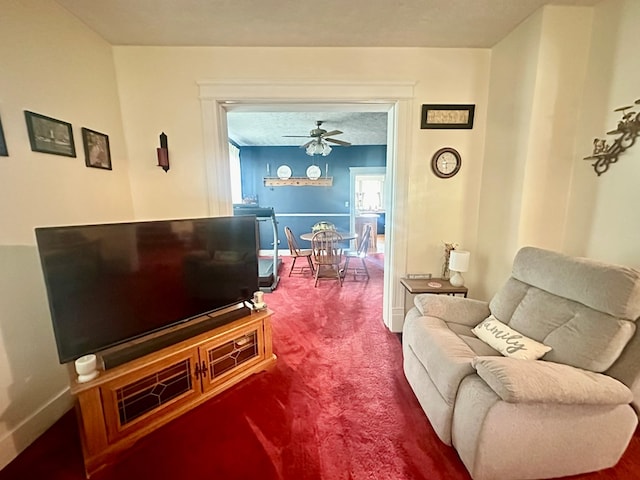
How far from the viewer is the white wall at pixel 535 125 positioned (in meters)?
1.92

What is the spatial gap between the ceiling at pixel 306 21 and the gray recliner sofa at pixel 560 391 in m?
1.76

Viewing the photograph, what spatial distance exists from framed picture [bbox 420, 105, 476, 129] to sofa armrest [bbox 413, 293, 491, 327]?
1.51m

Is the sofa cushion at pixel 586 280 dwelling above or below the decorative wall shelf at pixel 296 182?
below

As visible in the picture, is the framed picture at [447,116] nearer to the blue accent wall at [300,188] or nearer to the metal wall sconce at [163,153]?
the metal wall sconce at [163,153]

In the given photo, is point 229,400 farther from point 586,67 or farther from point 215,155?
point 586,67

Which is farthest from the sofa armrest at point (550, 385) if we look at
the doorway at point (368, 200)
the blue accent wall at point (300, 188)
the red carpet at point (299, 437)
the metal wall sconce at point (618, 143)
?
the blue accent wall at point (300, 188)

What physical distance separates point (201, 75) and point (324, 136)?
2.54m

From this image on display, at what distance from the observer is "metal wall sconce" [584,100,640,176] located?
64.5 inches

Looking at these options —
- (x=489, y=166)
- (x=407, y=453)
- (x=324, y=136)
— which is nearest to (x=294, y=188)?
(x=324, y=136)

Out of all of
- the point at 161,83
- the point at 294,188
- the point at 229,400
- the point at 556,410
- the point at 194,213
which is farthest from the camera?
the point at 294,188

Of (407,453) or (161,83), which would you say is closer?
(407,453)

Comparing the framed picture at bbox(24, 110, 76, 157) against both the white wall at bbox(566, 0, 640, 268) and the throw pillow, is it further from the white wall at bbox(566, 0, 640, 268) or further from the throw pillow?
the white wall at bbox(566, 0, 640, 268)

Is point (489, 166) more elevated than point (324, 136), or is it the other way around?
point (324, 136)

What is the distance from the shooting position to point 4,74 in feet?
4.91
